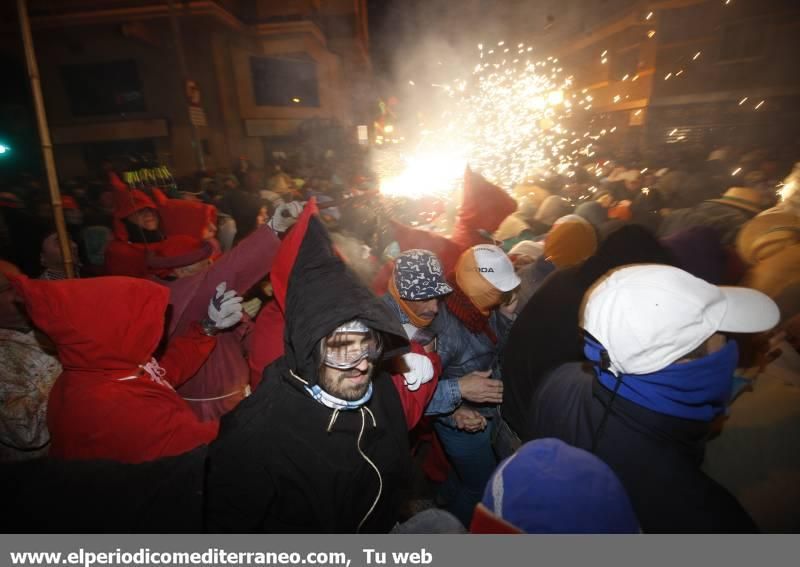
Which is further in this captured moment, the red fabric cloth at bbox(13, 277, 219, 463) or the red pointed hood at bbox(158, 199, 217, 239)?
the red pointed hood at bbox(158, 199, 217, 239)

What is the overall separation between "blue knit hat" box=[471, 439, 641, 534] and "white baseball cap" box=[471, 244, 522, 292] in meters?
1.93

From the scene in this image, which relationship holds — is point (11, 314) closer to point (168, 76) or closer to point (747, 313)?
point (747, 313)

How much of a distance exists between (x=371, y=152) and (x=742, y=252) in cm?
1857

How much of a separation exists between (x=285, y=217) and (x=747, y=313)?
3.03 metres

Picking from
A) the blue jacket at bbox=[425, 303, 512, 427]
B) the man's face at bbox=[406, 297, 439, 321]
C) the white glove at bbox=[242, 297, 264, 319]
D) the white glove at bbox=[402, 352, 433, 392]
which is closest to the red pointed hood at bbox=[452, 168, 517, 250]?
the blue jacket at bbox=[425, 303, 512, 427]

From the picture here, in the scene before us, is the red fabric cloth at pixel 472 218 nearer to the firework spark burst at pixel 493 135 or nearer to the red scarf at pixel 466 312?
the red scarf at pixel 466 312

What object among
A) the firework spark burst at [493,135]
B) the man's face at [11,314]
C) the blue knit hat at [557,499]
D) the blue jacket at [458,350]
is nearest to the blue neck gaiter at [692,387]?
the blue knit hat at [557,499]

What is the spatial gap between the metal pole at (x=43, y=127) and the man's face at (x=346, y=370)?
1903 millimetres

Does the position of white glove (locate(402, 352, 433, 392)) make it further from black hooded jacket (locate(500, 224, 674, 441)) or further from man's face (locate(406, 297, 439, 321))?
black hooded jacket (locate(500, 224, 674, 441))

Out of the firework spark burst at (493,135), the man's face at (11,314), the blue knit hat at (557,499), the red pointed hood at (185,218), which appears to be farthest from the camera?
the firework spark burst at (493,135)

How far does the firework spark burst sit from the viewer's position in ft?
40.2

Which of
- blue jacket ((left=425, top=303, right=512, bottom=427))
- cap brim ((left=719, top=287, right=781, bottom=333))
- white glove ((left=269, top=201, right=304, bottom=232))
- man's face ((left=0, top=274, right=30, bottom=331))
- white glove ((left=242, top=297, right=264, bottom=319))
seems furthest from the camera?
white glove ((left=242, top=297, right=264, bottom=319))

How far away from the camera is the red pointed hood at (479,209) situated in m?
5.33

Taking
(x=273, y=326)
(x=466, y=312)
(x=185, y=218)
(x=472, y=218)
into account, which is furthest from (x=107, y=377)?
(x=472, y=218)
